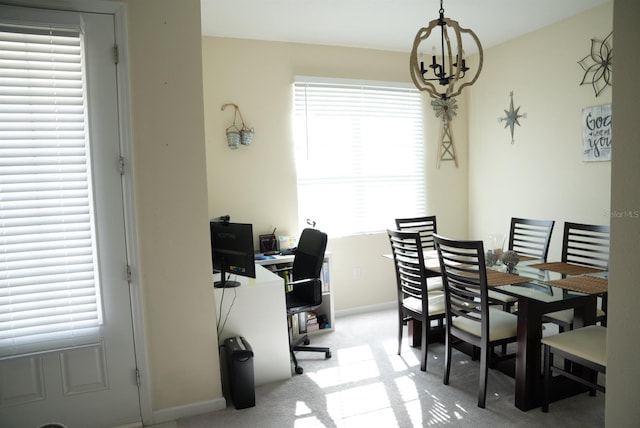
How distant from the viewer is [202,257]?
2.72 meters

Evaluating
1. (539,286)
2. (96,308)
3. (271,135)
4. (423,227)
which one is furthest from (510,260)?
(96,308)

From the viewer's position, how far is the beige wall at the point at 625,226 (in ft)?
4.25

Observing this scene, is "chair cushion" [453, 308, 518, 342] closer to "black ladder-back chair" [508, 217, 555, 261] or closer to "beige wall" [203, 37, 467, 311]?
"black ladder-back chair" [508, 217, 555, 261]

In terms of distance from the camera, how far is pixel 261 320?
122 inches

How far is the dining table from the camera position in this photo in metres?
2.56

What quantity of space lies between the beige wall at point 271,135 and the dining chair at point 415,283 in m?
1.27

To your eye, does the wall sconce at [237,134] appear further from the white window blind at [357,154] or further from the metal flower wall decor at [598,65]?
the metal flower wall decor at [598,65]

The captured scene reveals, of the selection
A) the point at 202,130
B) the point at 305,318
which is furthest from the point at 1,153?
the point at 305,318

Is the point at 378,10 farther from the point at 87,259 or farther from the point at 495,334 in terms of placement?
the point at 87,259

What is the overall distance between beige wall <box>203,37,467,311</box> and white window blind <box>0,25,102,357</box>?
1705 millimetres

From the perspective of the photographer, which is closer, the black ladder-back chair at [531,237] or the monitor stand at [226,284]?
the monitor stand at [226,284]

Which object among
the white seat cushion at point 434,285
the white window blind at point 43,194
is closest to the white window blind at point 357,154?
the white seat cushion at point 434,285

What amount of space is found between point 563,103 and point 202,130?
3280mm

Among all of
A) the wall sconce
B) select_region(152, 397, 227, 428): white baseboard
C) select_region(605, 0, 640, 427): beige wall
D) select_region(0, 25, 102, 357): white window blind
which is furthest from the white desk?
select_region(605, 0, 640, 427): beige wall
